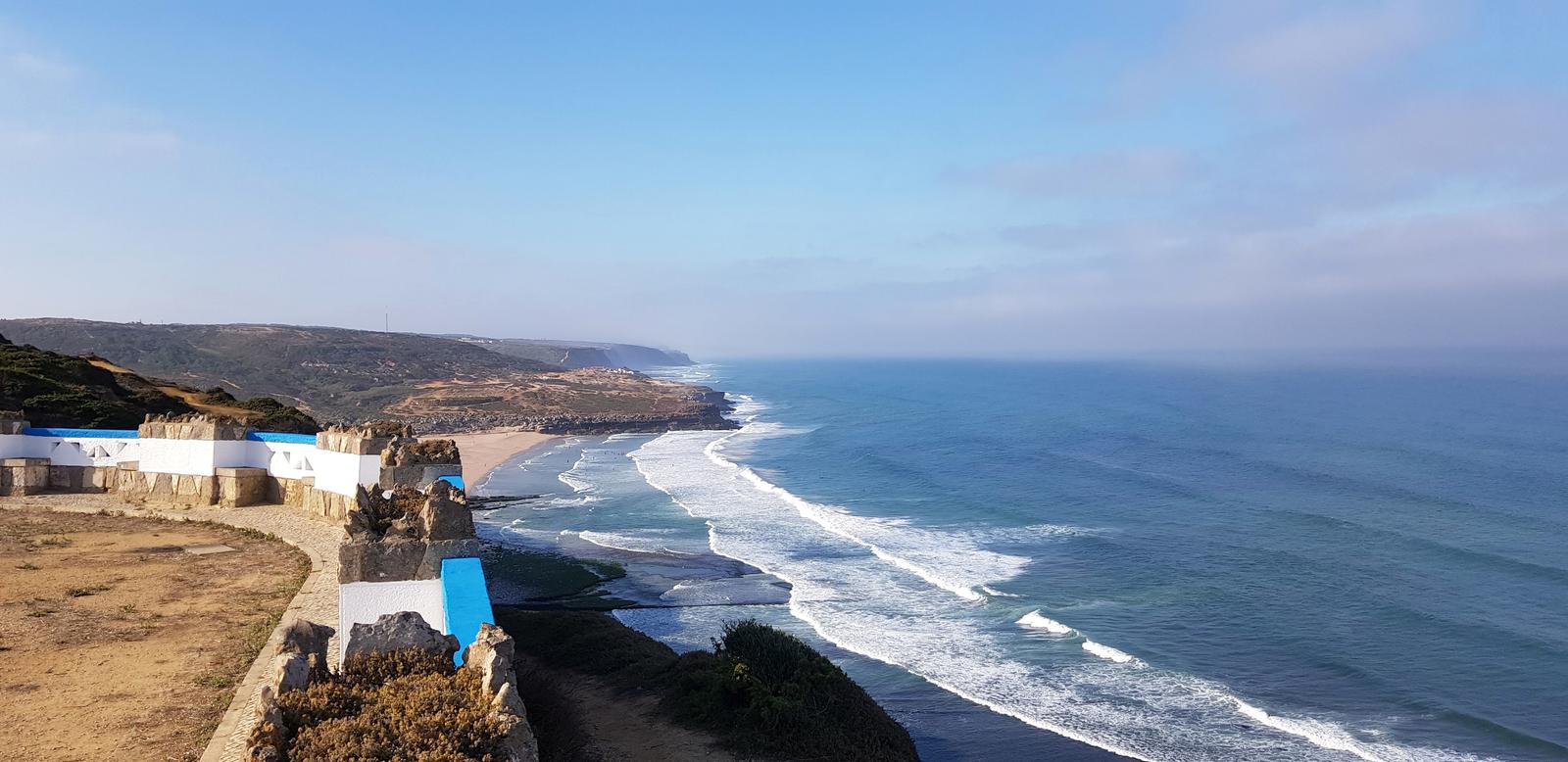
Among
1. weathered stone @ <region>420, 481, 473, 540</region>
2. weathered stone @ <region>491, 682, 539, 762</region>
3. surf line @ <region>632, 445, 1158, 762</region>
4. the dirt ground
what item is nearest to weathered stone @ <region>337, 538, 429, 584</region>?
weathered stone @ <region>420, 481, 473, 540</region>

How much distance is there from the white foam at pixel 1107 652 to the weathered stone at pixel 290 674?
1648 centimetres

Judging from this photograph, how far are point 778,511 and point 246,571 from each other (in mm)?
23326

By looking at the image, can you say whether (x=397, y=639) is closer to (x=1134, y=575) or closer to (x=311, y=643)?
(x=311, y=643)

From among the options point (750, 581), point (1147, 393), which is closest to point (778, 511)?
point (750, 581)

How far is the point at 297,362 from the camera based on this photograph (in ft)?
304

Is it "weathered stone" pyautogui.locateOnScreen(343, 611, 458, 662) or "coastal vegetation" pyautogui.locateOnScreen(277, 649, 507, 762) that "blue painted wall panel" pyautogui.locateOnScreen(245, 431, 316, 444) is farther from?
"coastal vegetation" pyautogui.locateOnScreen(277, 649, 507, 762)

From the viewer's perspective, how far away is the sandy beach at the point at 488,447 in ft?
157

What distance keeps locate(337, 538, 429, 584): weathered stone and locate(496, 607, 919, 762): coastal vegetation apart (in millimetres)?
1932

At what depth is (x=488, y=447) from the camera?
58.0 meters

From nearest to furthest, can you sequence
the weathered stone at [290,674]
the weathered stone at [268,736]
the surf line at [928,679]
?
the weathered stone at [268,736] → the weathered stone at [290,674] → the surf line at [928,679]

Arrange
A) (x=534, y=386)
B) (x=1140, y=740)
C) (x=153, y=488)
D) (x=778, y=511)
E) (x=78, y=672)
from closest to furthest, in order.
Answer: (x=78, y=672), (x=1140, y=740), (x=153, y=488), (x=778, y=511), (x=534, y=386)

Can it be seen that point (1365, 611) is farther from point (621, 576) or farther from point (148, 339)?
point (148, 339)

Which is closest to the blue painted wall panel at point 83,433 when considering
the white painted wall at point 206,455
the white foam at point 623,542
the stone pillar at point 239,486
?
the white painted wall at point 206,455

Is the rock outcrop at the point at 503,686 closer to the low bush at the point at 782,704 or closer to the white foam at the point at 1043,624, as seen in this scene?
the low bush at the point at 782,704
